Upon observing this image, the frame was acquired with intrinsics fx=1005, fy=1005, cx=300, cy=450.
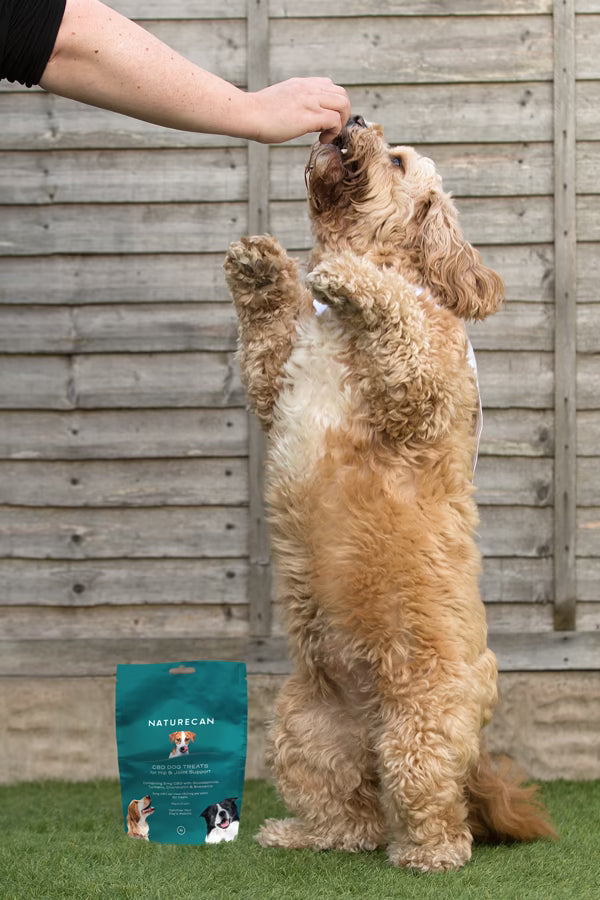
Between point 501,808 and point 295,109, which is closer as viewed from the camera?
point 295,109

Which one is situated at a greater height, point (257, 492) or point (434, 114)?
point (434, 114)

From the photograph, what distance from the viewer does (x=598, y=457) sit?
4.34 m

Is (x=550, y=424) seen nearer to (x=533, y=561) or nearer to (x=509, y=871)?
(x=533, y=561)

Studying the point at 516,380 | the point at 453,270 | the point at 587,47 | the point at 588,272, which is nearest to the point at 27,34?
the point at 453,270

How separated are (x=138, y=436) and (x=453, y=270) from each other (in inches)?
77.0

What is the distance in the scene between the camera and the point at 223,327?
436 centimetres

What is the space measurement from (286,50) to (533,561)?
2.43 meters

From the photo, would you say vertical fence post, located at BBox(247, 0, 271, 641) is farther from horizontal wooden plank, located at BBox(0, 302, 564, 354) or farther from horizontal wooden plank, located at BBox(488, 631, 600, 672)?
horizontal wooden plank, located at BBox(488, 631, 600, 672)

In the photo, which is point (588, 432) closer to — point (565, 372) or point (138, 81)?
point (565, 372)

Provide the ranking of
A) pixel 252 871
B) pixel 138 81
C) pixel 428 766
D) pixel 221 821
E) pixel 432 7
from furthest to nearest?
pixel 432 7
pixel 221 821
pixel 252 871
pixel 428 766
pixel 138 81

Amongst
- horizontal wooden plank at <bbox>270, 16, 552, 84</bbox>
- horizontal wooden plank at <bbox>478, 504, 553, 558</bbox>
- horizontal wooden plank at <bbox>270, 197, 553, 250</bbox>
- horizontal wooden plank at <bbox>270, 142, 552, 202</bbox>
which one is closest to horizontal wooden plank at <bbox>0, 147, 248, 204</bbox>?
horizontal wooden plank at <bbox>270, 197, 553, 250</bbox>

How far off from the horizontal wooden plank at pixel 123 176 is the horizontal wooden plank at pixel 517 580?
1.94 meters

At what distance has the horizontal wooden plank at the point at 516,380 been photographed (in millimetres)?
4320

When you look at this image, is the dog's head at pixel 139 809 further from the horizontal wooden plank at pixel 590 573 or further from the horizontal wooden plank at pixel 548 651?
the horizontal wooden plank at pixel 590 573
